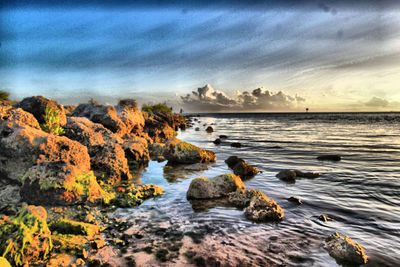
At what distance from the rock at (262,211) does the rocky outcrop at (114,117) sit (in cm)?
1286

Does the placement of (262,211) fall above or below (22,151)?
below

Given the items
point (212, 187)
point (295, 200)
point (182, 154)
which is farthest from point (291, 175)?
point (182, 154)

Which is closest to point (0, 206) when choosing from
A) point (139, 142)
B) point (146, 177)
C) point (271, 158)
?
point (146, 177)

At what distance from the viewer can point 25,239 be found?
466 centimetres

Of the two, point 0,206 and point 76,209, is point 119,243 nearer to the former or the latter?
point 76,209

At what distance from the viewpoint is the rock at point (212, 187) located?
30.4 ft

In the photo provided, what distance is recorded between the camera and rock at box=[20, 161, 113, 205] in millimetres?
7188

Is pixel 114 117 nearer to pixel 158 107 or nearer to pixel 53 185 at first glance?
pixel 53 185

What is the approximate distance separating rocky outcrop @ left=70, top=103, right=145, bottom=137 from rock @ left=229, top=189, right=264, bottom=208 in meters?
11.7

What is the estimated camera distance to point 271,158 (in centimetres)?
1912

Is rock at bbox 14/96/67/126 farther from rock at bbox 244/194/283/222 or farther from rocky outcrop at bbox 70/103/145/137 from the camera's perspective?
rock at bbox 244/194/283/222

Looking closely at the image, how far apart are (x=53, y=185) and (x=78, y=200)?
2.99 feet

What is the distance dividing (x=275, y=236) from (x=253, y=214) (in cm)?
115

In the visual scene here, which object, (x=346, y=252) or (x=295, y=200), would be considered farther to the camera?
(x=295, y=200)
